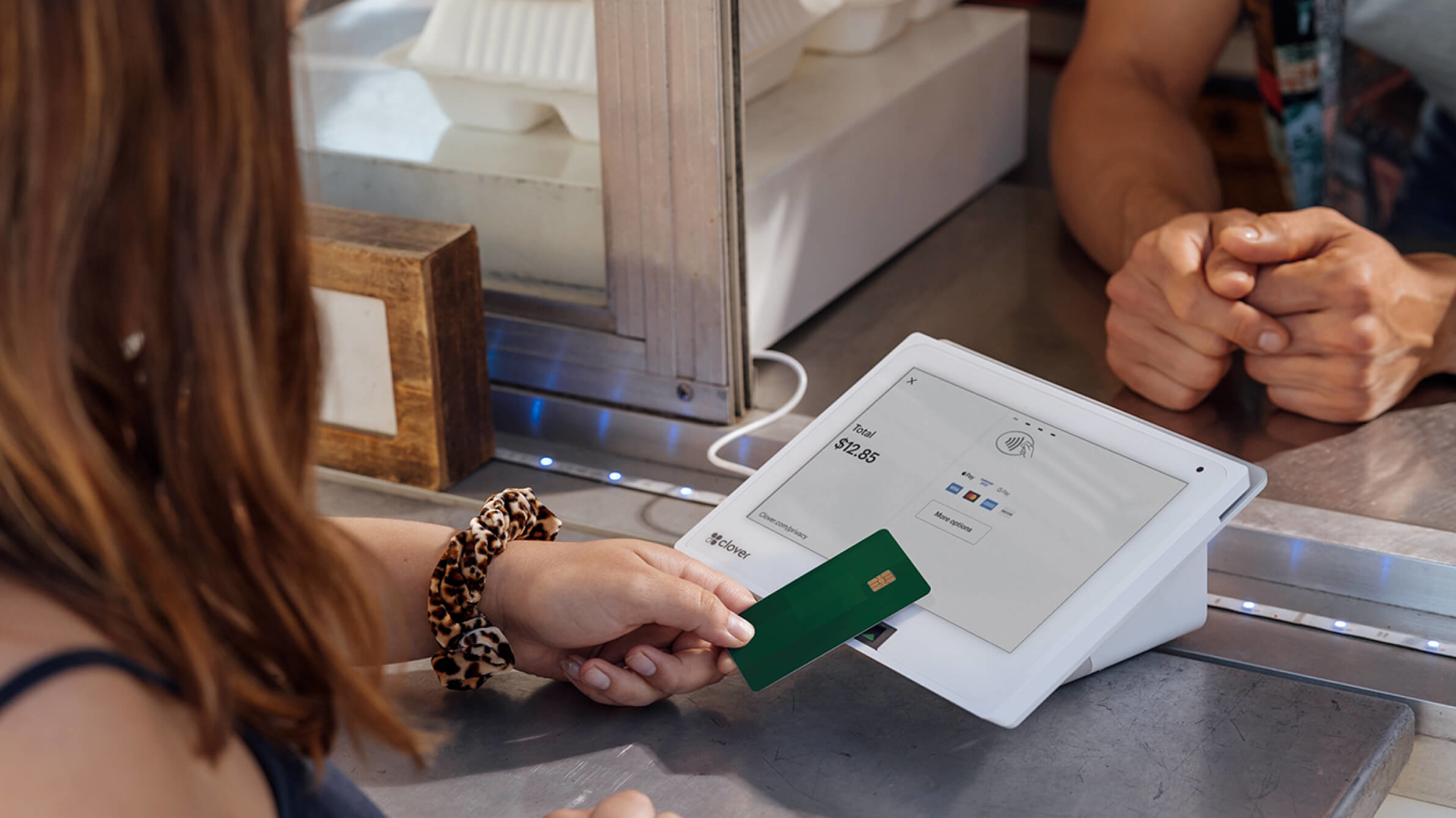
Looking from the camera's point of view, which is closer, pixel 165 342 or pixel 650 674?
pixel 165 342

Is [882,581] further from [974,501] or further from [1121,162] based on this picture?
[1121,162]

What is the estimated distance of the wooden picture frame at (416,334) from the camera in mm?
937

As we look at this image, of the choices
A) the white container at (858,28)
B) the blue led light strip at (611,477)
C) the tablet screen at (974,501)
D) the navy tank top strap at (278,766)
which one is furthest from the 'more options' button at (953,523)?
the white container at (858,28)

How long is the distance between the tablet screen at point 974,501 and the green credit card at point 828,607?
2 centimetres

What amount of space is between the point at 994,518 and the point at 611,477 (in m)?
0.34

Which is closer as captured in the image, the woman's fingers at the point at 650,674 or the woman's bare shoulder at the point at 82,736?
the woman's bare shoulder at the point at 82,736

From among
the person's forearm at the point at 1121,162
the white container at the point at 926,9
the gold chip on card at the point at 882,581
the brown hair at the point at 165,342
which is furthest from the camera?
the white container at the point at 926,9

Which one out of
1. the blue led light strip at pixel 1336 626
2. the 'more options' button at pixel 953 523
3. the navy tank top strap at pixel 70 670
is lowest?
the blue led light strip at pixel 1336 626

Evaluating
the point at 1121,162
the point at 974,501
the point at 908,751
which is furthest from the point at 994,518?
the point at 1121,162

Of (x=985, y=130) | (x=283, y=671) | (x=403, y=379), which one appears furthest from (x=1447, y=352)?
(x=283, y=671)

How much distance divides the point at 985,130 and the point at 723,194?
0.51 metres

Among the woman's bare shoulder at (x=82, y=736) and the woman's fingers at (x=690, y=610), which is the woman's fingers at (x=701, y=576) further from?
the woman's bare shoulder at (x=82, y=736)

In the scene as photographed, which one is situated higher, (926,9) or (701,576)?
(926,9)

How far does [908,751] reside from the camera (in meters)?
0.71
